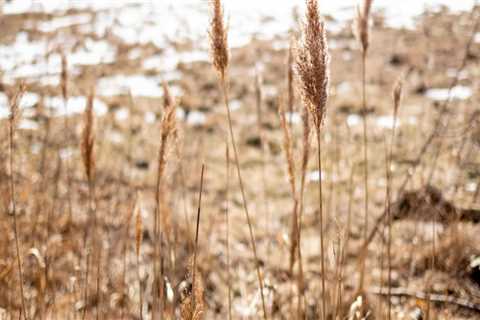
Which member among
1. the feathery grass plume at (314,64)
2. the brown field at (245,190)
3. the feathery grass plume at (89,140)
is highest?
the feathery grass plume at (314,64)

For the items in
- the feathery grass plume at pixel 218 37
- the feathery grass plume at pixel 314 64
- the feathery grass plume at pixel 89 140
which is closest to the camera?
the feathery grass plume at pixel 314 64

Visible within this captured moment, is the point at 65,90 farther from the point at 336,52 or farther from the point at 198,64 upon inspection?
the point at 336,52

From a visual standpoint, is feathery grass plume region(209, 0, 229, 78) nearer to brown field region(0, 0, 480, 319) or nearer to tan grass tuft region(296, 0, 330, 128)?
brown field region(0, 0, 480, 319)

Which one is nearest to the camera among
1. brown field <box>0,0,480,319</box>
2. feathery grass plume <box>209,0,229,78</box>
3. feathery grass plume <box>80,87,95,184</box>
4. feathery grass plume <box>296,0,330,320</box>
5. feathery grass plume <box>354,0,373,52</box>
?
feathery grass plume <box>296,0,330,320</box>

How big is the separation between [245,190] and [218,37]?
2.60 meters

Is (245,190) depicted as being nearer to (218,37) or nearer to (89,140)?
(89,140)

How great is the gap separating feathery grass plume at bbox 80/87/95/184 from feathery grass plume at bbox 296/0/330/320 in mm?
662

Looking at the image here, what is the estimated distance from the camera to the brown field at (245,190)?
1503 millimetres

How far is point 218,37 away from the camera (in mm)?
1210

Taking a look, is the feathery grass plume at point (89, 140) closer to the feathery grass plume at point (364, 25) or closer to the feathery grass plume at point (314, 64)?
the feathery grass plume at point (314, 64)

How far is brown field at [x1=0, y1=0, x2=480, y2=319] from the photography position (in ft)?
4.93

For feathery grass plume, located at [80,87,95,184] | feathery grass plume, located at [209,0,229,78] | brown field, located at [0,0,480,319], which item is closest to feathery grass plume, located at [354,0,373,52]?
brown field, located at [0,0,480,319]

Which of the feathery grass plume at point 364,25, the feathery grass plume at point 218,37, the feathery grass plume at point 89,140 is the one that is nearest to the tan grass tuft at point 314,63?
the feathery grass plume at point 218,37

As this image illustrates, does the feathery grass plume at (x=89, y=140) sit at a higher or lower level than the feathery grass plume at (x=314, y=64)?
lower
